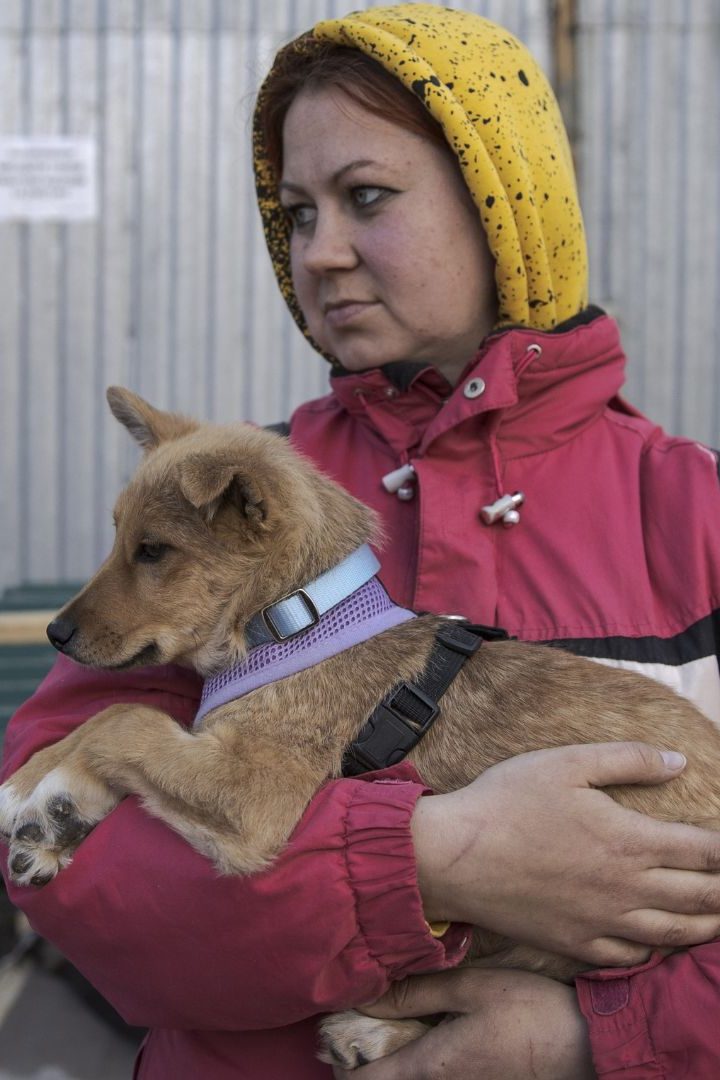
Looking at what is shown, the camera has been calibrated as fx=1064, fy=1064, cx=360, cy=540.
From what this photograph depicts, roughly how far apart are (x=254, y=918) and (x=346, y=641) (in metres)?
0.77

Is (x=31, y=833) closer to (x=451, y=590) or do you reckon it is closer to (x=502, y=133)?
(x=451, y=590)

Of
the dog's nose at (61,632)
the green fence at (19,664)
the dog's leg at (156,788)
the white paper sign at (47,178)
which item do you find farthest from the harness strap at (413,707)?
the white paper sign at (47,178)

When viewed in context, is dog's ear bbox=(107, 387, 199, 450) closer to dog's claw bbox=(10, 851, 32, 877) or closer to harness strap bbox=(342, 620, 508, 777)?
harness strap bbox=(342, 620, 508, 777)

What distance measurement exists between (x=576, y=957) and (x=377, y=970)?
44cm

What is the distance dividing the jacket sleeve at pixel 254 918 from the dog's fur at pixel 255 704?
0.22ft

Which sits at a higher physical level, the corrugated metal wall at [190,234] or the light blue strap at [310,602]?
the corrugated metal wall at [190,234]

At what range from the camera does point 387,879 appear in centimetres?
205

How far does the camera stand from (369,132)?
9.52 feet

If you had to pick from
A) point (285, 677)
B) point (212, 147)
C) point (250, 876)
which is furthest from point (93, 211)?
point (250, 876)

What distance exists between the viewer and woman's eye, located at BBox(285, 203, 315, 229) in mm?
3153

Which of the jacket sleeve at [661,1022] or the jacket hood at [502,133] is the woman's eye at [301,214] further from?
the jacket sleeve at [661,1022]

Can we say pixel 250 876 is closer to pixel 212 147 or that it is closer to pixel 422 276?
pixel 422 276

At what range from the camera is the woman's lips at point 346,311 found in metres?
3.01

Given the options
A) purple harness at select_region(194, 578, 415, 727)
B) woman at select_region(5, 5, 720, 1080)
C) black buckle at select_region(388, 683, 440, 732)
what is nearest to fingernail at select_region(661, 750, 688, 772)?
woman at select_region(5, 5, 720, 1080)
